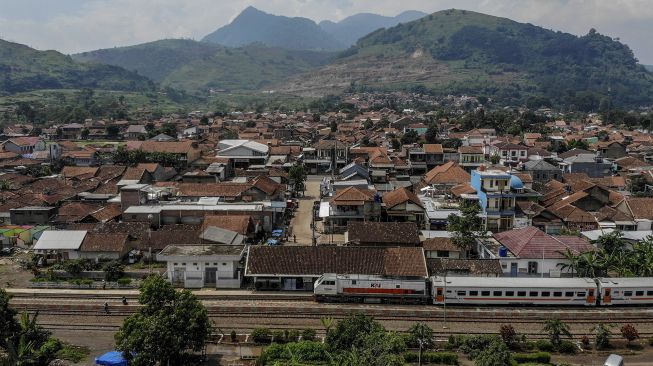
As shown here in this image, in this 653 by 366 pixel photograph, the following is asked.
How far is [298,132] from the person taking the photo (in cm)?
8181

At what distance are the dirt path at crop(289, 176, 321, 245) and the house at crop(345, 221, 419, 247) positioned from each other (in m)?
4.40

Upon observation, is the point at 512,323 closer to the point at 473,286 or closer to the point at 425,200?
the point at 473,286

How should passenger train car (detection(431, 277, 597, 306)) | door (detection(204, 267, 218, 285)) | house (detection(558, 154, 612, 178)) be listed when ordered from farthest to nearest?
house (detection(558, 154, 612, 178)), door (detection(204, 267, 218, 285)), passenger train car (detection(431, 277, 597, 306))

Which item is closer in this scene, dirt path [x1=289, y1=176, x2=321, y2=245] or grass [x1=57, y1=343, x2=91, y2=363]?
grass [x1=57, y1=343, x2=91, y2=363]

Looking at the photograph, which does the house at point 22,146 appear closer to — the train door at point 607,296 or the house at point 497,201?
the house at point 497,201

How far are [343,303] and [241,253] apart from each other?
5672 millimetres

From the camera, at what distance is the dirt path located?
35969 mm

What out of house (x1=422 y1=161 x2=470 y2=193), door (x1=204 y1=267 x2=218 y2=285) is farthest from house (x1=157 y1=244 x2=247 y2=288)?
house (x1=422 y1=161 x2=470 y2=193)

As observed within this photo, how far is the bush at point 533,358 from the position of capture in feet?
64.8

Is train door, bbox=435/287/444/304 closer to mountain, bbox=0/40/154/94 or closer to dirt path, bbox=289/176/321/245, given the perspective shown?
dirt path, bbox=289/176/321/245

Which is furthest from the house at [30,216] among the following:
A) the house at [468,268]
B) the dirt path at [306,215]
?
the house at [468,268]

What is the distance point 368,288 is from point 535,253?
8.85m

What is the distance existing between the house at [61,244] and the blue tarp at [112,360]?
42.0 feet

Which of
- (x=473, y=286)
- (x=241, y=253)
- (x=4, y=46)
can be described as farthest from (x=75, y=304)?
(x=4, y=46)
